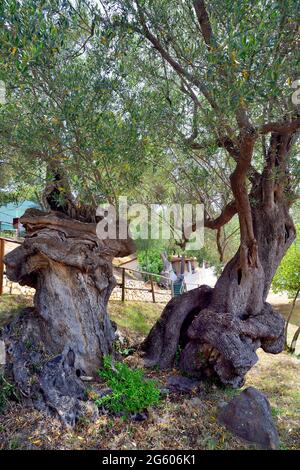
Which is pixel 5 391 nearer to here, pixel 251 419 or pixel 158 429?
pixel 158 429

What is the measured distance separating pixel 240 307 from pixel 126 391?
2.53 m

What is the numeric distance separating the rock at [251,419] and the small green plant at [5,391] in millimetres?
2721

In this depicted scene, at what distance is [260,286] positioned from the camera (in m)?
6.07

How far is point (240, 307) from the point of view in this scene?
234 inches

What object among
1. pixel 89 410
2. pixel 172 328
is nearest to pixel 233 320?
pixel 172 328

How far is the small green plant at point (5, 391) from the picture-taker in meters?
4.08

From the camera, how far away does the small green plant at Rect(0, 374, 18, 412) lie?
13.4ft

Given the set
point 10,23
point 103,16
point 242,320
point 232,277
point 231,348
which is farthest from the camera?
point 232,277

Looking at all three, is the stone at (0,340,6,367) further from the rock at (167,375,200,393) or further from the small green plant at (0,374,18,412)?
the rock at (167,375,200,393)

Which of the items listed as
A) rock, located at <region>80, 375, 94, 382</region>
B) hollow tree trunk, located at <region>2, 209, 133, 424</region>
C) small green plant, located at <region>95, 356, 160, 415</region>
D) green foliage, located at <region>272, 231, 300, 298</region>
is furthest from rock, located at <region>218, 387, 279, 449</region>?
green foliage, located at <region>272, 231, 300, 298</region>

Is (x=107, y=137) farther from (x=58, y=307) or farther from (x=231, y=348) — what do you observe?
(x=231, y=348)

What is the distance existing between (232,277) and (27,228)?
3.71 m

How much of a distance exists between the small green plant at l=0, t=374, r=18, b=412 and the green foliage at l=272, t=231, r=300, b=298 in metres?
10.6

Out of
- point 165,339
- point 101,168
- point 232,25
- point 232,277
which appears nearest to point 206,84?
point 232,25
